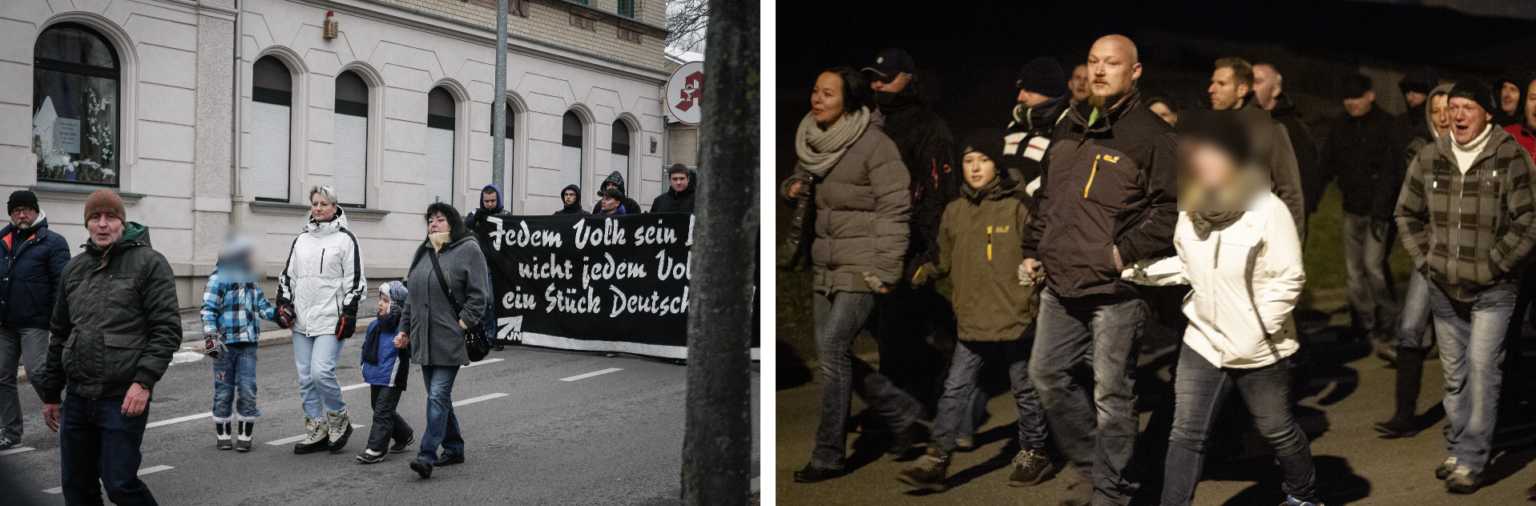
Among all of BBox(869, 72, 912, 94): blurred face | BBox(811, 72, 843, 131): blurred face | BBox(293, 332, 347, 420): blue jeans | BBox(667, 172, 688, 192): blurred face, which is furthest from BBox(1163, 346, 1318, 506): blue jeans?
BBox(667, 172, 688, 192): blurred face

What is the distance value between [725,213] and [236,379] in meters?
3.74

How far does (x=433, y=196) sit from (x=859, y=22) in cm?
1137

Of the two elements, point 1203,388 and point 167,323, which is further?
point 167,323

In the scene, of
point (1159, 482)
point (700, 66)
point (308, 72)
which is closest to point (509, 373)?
point (700, 66)

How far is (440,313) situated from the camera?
5984 millimetres

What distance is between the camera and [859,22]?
4020 millimetres

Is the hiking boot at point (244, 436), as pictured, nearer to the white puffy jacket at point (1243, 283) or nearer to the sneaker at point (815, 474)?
the sneaker at point (815, 474)

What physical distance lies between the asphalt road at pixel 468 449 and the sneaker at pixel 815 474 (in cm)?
161

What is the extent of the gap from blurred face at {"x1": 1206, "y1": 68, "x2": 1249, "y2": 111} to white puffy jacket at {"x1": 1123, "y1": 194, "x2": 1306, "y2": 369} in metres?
0.31

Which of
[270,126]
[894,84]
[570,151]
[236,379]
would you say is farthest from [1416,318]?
[570,151]

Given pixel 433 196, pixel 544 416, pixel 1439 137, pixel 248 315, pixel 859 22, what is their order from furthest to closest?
pixel 433 196
pixel 544 416
pixel 248 315
pixel 859 22
pixel 1439 137

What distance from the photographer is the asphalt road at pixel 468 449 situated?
577cm

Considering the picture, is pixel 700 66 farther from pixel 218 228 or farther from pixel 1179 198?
pixel 218 228

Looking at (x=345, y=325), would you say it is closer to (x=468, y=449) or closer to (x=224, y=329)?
(x=224, y=329)
